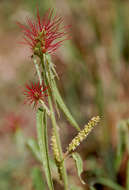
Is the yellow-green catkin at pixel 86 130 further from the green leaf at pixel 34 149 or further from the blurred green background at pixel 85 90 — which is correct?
the blurred green background at pixel 85 90

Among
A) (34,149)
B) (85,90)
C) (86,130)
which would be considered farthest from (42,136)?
(85,90)

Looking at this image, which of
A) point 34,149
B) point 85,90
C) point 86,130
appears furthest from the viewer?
point 85,90

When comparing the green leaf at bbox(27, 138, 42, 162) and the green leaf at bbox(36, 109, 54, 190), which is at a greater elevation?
the green leaf at bbox(36, 109, 54, 190)

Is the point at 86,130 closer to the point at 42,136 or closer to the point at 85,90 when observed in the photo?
the point at 42,136

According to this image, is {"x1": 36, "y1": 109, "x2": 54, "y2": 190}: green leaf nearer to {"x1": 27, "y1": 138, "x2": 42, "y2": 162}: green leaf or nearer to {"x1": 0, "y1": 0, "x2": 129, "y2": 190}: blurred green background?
{"x1": 27, "y1": 138, "x2": 42, "y2": 162}: green leaf

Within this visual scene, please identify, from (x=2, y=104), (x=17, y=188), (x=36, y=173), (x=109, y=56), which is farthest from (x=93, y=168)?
(x=2, y=104)

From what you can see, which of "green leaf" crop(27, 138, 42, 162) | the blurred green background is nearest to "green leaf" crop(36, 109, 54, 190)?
"green leaf" crop(27, 138, 42, 162)

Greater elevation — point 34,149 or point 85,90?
point 85,90

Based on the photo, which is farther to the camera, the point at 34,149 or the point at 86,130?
the point at 34,149

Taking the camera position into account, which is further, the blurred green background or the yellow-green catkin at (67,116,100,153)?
the blurred green background
